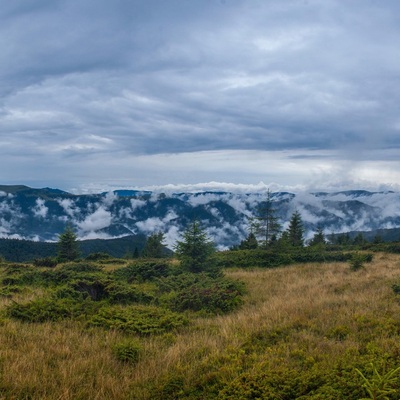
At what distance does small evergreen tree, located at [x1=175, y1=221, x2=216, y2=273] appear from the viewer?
17.3 m

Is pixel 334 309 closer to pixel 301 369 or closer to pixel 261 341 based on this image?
pixel 261 341

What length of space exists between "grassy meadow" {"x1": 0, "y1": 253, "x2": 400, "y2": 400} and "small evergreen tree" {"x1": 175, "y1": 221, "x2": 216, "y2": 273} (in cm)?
815

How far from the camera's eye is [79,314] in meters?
8.13

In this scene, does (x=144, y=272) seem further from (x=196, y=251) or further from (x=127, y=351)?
(x=127, y=351)

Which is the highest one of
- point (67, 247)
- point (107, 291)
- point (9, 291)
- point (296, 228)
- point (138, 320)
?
point (138, 320)

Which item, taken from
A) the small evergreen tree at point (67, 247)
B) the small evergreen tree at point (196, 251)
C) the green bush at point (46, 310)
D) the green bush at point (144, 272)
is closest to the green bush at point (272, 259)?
the small evergreen tree at point (196, 251)

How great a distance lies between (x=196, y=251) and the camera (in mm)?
17562

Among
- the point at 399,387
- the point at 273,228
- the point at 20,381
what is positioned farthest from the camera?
the point at 273,228

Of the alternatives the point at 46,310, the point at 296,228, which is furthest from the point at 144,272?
the point at 296,228

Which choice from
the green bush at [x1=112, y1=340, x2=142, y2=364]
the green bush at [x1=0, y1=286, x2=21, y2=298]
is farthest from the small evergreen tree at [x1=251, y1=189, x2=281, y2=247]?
the green bush at [x1=112, y1=340, x2=142, y2=364]

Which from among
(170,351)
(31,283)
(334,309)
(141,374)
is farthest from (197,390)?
(31,283)

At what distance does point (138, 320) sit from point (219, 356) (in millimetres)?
2754

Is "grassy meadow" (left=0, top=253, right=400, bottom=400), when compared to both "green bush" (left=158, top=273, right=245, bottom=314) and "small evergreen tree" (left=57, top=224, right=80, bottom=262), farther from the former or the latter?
"small evergreen tree" (left=57, top=224, right=80, bottom=262)

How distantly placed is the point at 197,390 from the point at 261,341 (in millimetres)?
2249
